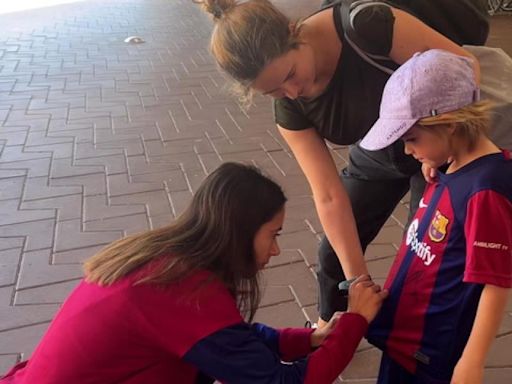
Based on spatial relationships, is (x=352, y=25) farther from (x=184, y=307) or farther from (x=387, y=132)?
(x=184, y=307)

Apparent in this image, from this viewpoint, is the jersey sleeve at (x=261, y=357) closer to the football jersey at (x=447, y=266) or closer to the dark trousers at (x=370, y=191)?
the football jersey at (x=447, y=266)

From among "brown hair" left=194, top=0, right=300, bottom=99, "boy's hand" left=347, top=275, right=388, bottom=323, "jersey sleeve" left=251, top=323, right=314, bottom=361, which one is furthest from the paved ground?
"brown hair" left=194, top=0, right=300, bottom=99

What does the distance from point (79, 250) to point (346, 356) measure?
5.69 ft

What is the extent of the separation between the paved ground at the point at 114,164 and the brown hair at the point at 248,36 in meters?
1.18

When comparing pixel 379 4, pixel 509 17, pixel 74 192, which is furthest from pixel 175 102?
pixel 509 17

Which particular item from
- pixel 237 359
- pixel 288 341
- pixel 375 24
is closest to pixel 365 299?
pixel 288 341

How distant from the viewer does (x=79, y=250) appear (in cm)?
299

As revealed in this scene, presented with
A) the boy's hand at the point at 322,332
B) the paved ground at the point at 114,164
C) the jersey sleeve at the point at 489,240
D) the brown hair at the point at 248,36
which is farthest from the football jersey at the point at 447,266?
the paved ground at the point at 114,164

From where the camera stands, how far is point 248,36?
1.51 metres

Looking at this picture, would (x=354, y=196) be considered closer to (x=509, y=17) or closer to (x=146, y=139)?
(x=146, y=139)

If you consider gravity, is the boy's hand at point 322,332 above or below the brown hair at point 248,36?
below

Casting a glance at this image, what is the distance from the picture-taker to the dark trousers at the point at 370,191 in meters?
1.81

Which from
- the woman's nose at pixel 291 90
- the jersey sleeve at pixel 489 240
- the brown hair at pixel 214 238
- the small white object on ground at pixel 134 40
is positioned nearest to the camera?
the jersey sleeve at pixel 489 240

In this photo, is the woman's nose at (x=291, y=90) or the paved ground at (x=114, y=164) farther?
the paved ground at (x=114, y=164)
